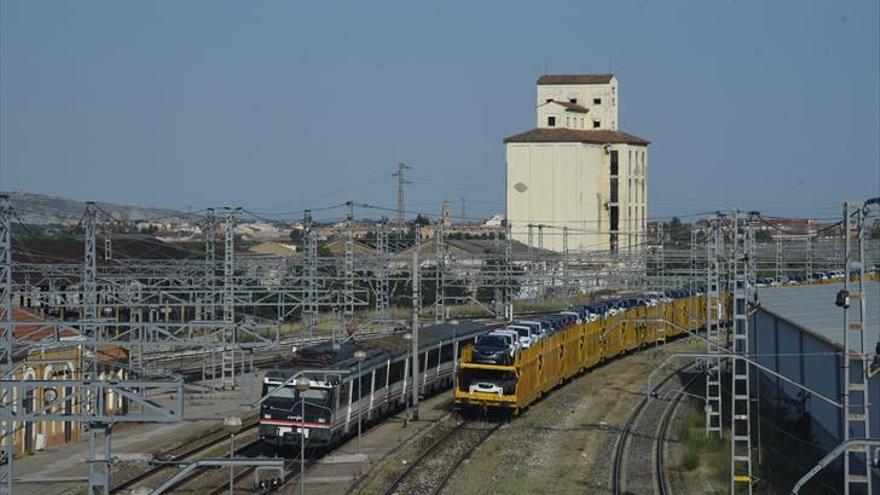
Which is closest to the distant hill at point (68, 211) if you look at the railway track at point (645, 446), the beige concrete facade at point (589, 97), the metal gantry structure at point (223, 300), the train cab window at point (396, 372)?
the metal gantry structure at point (223, 300)

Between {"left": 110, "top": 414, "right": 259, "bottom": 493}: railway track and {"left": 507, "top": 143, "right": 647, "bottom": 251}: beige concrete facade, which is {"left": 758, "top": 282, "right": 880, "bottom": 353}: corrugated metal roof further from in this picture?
{"left": 507, "top": 143, "right": 647, "bottom": 251}: beige concrete facade

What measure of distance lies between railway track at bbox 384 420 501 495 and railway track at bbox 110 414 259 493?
4410 millimetres

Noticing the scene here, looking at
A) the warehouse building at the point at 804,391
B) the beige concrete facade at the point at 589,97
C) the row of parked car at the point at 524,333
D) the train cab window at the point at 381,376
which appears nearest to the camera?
the warehouse building at the point at 804,391

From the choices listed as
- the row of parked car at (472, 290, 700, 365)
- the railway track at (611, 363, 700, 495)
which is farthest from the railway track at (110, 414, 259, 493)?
the railway track at (611, 363, 700, 495)

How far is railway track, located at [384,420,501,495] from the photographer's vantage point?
22.7 m

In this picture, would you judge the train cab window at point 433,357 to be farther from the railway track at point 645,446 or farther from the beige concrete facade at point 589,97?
the beige concrete facade at point 589,97

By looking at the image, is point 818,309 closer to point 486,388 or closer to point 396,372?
point 486,388

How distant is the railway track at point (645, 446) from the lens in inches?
898

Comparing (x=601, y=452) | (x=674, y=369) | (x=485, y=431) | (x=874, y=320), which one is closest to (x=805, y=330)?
(x=874, y=320)

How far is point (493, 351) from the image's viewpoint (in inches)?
1137

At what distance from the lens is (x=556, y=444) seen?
89.5ft

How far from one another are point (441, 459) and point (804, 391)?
787cm

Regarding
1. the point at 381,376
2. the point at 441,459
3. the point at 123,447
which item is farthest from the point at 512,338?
the point at 123,447

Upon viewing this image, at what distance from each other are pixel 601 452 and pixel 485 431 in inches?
137
